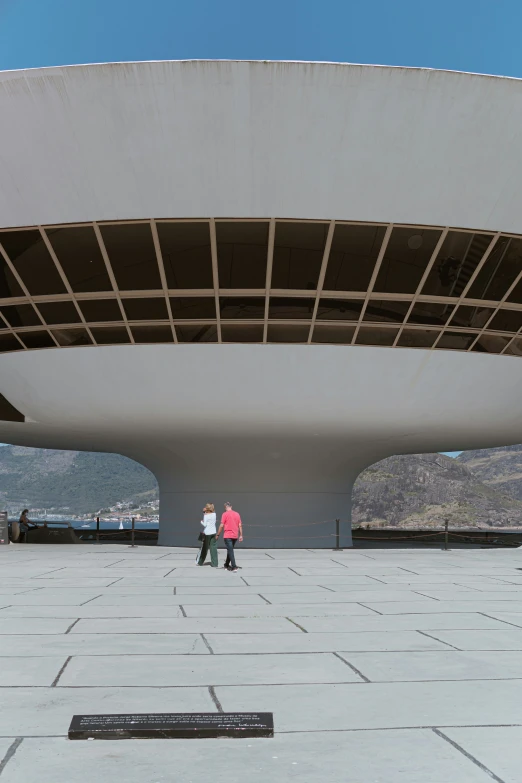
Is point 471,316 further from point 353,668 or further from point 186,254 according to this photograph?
point 353,668

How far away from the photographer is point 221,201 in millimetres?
18375

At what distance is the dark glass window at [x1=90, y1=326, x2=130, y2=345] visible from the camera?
21078mm

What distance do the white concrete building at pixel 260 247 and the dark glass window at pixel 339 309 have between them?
60 mm

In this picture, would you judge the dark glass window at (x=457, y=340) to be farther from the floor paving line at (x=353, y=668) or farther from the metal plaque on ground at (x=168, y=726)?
the metal plaque on ground at (x=168, y=726)

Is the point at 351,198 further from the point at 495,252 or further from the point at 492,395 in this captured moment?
the point at 492,395

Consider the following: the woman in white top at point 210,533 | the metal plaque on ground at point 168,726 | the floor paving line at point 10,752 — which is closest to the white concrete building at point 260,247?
the woman in white top at point 210,533

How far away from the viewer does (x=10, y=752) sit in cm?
474

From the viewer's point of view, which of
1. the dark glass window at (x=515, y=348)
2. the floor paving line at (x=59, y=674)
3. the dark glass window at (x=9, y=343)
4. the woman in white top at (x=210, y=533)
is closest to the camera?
the floor paving line at (x=59, y=674)

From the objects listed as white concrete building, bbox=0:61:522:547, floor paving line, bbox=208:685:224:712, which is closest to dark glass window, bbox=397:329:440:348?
white concrete building, bbox=0:61:522:547

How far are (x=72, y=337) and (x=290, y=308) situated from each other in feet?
21.0

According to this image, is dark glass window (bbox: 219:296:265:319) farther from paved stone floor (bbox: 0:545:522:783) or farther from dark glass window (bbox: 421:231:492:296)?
paved stone floor (bbox: 0:545:522:783)

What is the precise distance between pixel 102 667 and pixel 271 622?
10.5 ft

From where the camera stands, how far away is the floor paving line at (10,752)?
4.52 m

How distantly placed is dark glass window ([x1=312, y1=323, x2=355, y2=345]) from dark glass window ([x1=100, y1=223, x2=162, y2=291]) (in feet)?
14.7
